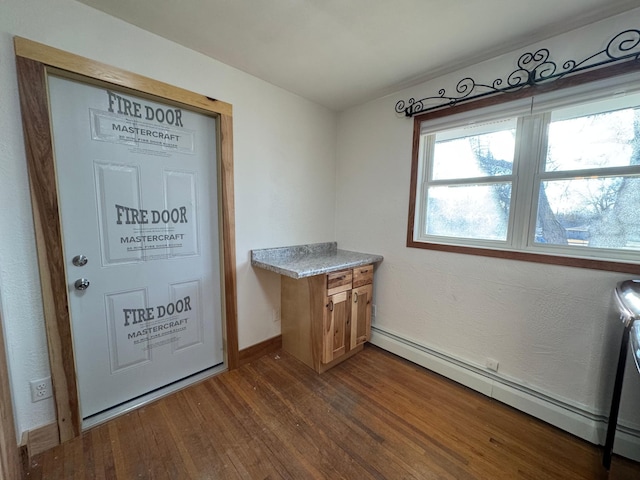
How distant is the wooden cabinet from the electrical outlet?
1.52 meters

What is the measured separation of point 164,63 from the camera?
1582 millimetres

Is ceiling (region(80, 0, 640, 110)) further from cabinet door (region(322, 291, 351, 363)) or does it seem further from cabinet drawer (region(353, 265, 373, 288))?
cabinet door (region(322, 291, 351, 363))

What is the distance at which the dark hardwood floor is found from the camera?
4.16 feet

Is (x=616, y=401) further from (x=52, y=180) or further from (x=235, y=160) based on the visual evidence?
(x=52, y=180)

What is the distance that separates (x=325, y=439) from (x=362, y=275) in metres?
1.21

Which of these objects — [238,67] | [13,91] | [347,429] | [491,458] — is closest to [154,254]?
[13,91]

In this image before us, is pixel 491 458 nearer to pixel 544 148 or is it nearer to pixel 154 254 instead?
pixel 544 148

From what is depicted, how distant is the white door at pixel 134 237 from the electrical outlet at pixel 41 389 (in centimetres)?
13

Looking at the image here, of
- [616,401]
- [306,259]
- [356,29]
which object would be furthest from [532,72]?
[306,259]

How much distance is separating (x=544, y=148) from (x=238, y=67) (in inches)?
87.0

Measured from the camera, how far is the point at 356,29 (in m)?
1.47

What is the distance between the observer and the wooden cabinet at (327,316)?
198 cm

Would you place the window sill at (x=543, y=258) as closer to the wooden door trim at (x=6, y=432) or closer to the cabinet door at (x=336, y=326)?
the cabinet door at (x=336, y=326)

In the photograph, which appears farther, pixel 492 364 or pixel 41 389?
pixel 492 364
